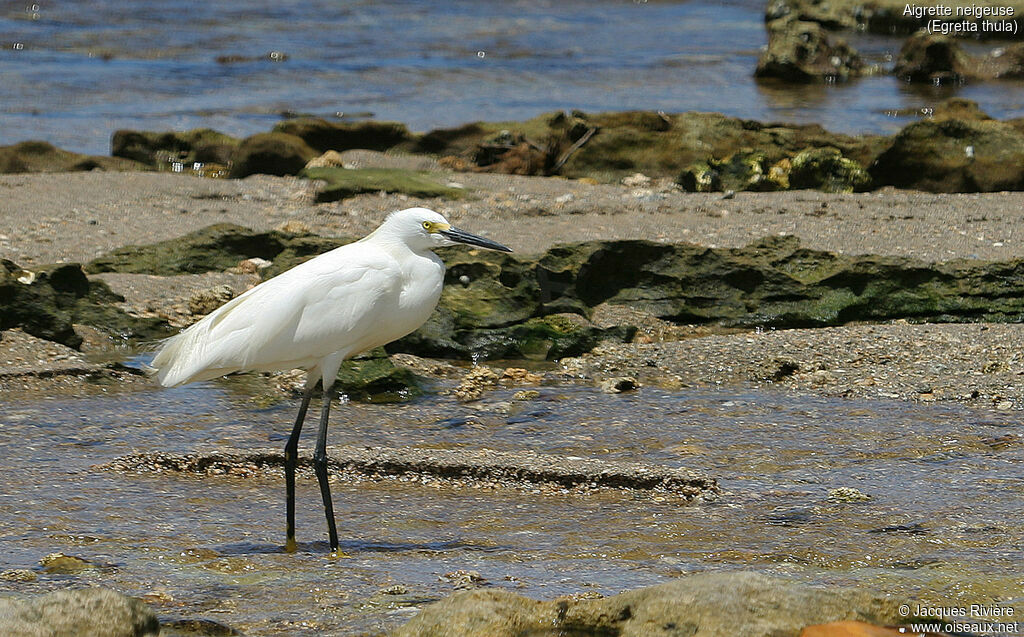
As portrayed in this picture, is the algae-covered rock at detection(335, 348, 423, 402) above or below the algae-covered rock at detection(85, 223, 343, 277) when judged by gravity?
below

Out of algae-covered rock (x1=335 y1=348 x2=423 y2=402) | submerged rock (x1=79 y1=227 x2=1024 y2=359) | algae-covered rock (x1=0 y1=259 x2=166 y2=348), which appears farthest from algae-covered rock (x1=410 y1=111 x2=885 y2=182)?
algae-covered rock (x1=335 y1=348 x2=423 y2=402)

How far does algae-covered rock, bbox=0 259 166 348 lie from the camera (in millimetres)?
7285

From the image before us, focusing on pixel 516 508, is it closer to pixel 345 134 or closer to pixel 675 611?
pixel 675 611

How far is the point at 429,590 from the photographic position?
160 inches

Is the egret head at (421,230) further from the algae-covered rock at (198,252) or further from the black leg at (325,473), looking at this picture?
the algae-covered rock at (198,252)

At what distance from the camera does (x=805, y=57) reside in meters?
23.0

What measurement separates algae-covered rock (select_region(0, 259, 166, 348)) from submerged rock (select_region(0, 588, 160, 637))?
4319mm

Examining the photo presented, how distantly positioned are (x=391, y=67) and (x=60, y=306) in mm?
16177

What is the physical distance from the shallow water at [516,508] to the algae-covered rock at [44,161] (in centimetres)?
596

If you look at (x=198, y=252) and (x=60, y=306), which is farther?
(x=198, y=252)

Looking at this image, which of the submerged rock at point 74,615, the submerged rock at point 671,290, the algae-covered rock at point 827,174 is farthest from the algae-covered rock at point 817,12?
the submerged rock at point 74,615

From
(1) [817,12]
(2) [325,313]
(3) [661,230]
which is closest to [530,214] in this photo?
(3) [661,230]

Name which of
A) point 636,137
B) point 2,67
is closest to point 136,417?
point 636,137

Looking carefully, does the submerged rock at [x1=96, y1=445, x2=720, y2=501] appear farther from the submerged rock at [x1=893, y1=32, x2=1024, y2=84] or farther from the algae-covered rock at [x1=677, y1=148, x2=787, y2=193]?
the submerged rock at [x1=893, y1=32, x2=1024, y2=84]
